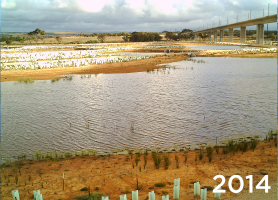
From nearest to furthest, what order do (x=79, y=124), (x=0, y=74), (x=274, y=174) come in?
(x=274, y=174) → (x=79, y=124) → (x=0, y=74)

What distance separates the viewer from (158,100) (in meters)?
16.3

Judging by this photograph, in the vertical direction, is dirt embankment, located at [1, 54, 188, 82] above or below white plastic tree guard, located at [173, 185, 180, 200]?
above

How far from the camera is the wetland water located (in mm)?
10555

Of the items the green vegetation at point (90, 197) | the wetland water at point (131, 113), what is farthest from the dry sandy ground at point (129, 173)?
the wetland water at point (131, 113)

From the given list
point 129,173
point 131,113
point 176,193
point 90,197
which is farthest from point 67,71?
point 176,193

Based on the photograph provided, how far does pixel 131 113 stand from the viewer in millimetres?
13852

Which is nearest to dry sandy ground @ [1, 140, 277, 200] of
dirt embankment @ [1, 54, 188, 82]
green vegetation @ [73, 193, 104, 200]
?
green vegetation @ [73, 193, 104, 200]

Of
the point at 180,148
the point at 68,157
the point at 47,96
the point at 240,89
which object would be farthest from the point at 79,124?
the point at 240,89

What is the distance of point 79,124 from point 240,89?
11.3 metres

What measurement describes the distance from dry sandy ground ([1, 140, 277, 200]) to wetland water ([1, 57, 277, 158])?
1514mm

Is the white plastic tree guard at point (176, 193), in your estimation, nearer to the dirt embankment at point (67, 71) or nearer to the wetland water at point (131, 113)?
the wetland water at point (131, 113)

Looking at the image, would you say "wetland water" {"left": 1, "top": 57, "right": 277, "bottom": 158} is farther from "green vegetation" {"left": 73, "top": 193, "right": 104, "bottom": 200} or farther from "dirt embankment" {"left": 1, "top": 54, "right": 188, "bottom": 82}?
"dirt embankment" {"left": 1, "top": 54, "right": 188, "bottom": 82}

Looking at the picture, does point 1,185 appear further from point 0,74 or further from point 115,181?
point 0,74

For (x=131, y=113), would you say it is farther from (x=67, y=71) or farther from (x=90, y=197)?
(x=67, y=71)
